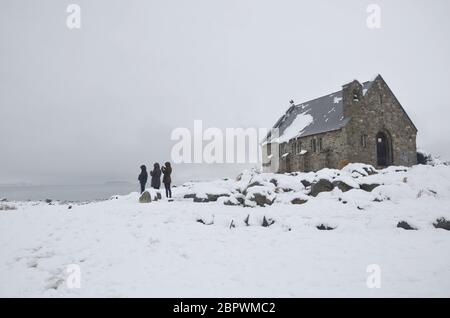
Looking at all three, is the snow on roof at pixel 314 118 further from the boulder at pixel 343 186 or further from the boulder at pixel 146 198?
the boulder at pixel 146 198

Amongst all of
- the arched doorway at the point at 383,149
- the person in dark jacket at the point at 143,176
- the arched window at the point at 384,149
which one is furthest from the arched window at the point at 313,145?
the person in dark jacket at the point at 143,176

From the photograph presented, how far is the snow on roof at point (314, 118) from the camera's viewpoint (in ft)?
105

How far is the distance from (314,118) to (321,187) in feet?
68.7

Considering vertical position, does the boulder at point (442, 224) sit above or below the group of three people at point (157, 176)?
below

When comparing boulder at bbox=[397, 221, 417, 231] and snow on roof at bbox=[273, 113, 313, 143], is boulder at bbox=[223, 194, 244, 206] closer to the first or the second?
boulder at bbox=[397, 221, 417, 231]

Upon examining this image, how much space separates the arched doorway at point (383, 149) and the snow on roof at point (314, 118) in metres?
5.14

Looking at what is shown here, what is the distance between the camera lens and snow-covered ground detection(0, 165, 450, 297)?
19.3ft

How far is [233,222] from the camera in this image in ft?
36.1

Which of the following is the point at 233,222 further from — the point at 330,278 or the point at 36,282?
the point at 36,282

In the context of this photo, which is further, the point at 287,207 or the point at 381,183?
the point at 381,183

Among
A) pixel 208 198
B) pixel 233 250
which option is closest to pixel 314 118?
pixel 208 198

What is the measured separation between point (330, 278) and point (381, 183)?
12.1 metres
